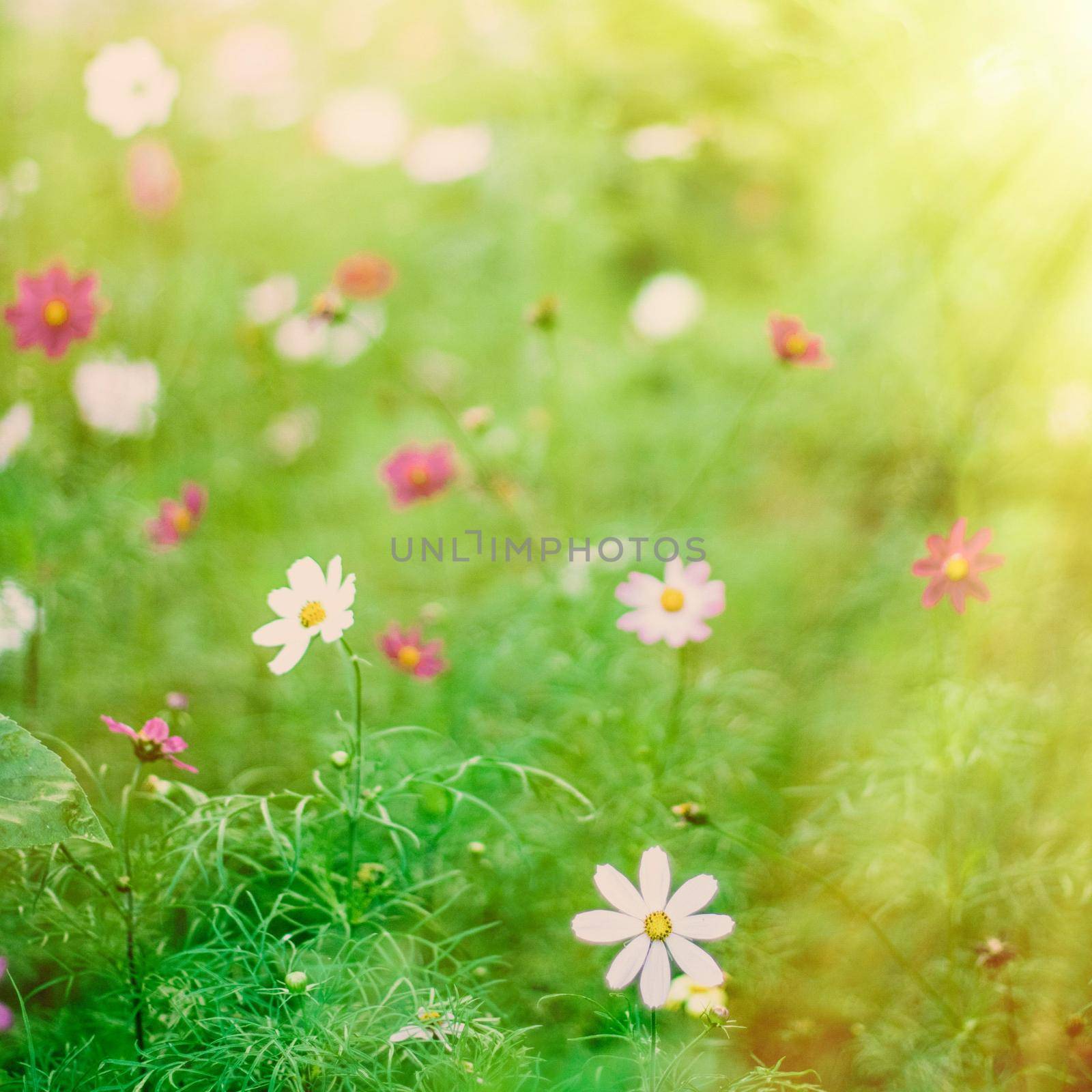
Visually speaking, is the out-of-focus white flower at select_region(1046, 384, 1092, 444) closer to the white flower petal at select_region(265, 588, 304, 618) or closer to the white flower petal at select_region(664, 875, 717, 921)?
the white flower petal at select_region(664, 875, 717, 921)

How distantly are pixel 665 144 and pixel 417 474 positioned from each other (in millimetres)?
736

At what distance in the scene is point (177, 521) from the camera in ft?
4.33

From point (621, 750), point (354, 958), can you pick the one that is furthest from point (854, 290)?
point (354, 958)

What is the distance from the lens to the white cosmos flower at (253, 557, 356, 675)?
2.75ft

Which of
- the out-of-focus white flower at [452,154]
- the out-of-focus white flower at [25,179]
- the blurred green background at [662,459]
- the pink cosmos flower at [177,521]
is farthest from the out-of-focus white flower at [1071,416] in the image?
the out-of-focus white flower at [25,179]

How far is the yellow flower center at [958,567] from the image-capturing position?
1.02m

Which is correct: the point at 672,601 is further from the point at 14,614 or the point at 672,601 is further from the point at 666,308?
the point at 666,308

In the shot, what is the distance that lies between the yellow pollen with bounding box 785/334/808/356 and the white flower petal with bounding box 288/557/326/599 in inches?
27.9

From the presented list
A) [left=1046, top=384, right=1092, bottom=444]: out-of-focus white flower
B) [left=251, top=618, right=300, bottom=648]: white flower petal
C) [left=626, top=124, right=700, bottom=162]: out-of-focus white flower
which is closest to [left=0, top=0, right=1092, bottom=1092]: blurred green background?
[left=1046, top=384, right=1092, bottom=444]: out-of-focus white flower

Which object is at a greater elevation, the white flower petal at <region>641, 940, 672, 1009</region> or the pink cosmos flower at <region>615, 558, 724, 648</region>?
the pink cosmos flower at <region>615, 558, 724, 648</region>

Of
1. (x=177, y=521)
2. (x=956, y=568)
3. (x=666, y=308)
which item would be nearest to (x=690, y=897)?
(x=956, y=568)

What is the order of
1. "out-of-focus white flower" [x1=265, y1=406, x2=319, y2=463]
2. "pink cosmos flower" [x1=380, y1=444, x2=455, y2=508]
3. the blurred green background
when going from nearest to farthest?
the blurred green background
"pink cosmos flower" [x1=380, y1=444, x2=455, y2=508]
"out-of-focus white flower" [x1=265, y1=406, x2=319, y2=463]

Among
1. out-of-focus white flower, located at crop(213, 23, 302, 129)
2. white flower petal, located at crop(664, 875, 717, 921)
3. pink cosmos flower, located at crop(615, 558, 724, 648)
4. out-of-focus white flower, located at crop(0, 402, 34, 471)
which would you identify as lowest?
white flower petal, located at crop(664, 875, 717, 921)

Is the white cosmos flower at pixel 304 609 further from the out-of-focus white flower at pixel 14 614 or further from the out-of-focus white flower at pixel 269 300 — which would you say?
the out-of-focus white flower at pixel 269 300
